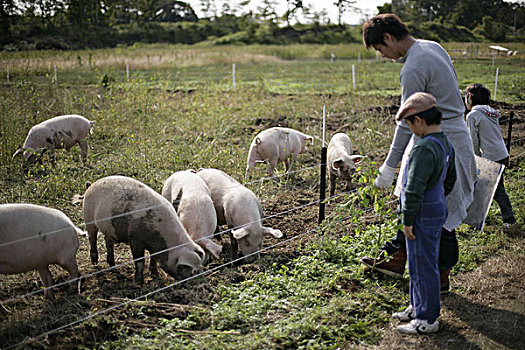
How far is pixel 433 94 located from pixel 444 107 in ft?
0.49

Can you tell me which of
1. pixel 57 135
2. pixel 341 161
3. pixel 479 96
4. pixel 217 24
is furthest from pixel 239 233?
pixel 217 24

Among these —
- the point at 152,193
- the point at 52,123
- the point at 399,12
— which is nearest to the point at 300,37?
the point at 399,12

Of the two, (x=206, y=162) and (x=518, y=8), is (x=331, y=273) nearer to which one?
(x=206, y=162)

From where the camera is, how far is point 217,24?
65.2m

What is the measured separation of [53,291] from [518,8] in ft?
139

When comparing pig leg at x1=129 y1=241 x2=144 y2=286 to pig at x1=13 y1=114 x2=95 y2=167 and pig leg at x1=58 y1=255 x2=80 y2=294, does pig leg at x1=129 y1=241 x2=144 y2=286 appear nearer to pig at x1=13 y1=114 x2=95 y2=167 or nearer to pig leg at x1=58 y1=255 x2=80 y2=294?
pig leg at x1=58 y1=255 x2=80 y2=294

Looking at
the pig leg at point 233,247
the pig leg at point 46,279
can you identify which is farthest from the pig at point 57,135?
the pig leg at point 233,247

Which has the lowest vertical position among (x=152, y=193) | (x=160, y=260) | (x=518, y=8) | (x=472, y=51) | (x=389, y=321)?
(x=389, y=321)

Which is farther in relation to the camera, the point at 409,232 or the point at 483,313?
Answer: the point at 483,313

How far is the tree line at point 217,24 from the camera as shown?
40844 mm

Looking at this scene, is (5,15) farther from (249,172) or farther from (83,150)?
(249,172)

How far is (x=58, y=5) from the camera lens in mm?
54625

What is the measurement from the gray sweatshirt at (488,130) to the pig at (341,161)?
1.58 metres

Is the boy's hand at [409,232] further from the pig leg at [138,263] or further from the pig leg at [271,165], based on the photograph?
the pig leg at [271,165]
